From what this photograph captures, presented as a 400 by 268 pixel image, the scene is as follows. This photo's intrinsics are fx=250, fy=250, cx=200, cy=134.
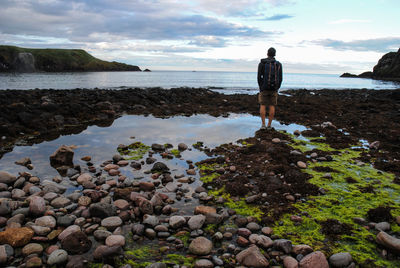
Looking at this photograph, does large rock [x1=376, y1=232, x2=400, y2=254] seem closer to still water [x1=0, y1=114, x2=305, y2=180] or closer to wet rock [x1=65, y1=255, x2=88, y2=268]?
wet rock [x1=65, y1=255, x2=88, y2=268]

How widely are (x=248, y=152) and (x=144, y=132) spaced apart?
189 inches

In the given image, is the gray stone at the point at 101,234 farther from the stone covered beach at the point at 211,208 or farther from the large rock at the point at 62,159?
the large rock at the point at 62,159

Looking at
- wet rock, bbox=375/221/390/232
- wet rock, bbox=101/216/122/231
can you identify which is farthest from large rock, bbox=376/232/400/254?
wet rock, bbox=101/216/122/231

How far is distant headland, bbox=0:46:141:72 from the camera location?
4257 inches

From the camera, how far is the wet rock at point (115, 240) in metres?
3.47

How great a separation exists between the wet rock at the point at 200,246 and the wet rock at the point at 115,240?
38.1 inches

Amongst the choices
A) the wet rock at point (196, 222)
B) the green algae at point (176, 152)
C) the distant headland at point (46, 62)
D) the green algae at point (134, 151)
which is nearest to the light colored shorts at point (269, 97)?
the green algae at point (176, 152)

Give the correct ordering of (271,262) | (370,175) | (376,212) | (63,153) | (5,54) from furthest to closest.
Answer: (5,54) < (63,153) < (370,175) < (376,212) < (271,262)

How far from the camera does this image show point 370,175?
6.11 metres

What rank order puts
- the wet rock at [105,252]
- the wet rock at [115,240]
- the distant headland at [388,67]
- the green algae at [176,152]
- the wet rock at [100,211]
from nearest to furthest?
the wet rock at [105,252] → the wet rock at [115,240] → the wet rock at [100,211] → the green algae at [176,152] → the distant headland at [388,67]

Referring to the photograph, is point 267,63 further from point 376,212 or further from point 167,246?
point 167,246

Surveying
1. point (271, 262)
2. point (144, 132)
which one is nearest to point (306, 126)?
point (144, 132)

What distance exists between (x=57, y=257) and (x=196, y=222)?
74.9 inches

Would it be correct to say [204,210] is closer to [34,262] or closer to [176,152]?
[34,262]
